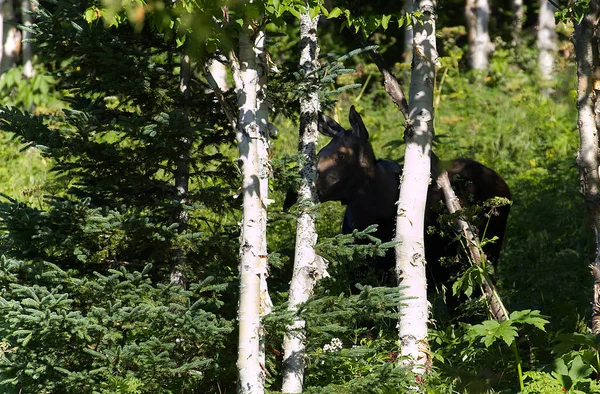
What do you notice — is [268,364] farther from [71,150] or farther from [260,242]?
[71,150]

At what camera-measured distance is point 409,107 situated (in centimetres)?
745

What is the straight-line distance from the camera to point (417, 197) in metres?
7.29

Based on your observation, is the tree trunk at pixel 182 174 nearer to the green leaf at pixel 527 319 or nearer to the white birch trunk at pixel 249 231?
the white birch trunk at pixel 249 231

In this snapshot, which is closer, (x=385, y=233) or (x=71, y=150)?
(x=71, y=150)

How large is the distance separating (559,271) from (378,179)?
3.19 m

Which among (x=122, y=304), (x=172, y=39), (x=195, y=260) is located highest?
(x=172, y=39)

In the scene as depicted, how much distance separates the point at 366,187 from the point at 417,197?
1698mm

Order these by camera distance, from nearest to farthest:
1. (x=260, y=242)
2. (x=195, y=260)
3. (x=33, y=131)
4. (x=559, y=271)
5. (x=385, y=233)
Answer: (x=260, y=242), (x=33, y=131), (x=195, y=260), (x=385, y=233), (x=559, y=271)

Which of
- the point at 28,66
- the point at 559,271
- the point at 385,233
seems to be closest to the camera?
the point at 385,233

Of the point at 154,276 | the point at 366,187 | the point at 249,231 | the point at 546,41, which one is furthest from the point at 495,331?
the point at 546,41

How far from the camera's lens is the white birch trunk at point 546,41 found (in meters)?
20.5

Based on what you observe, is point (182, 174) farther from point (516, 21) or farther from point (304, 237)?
point (516, 21)

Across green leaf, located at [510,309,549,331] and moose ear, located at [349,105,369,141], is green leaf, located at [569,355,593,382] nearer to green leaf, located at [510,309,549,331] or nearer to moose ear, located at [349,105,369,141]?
green leaf, located at [510,309,549,331]

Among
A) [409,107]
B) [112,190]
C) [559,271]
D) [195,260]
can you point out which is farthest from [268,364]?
[559,271]
